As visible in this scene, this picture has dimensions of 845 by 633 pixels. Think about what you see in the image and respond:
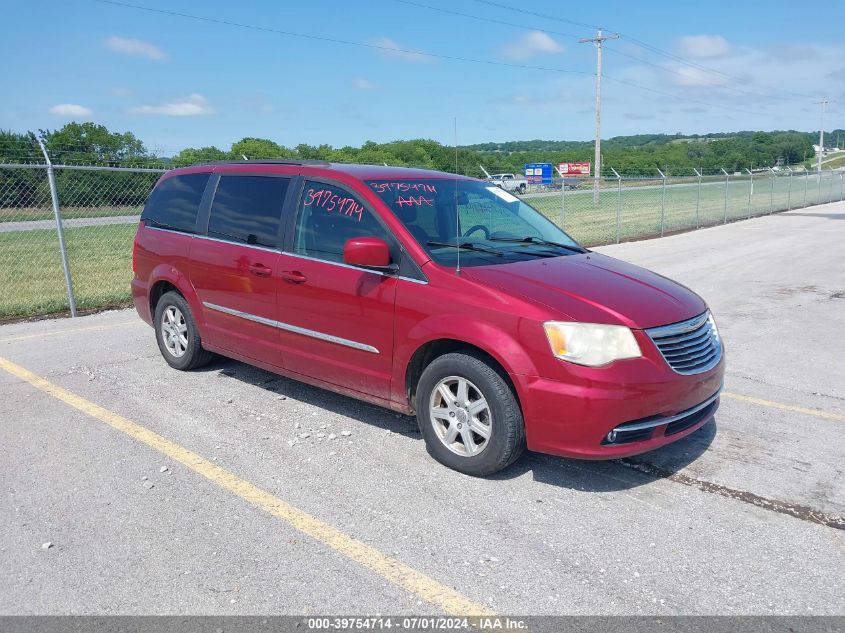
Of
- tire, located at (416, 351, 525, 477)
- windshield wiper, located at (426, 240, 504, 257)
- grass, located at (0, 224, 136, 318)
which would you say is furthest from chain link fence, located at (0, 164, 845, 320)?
tire, located at (416, 351, 525, 477)

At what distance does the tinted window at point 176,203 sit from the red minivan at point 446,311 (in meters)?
0.04

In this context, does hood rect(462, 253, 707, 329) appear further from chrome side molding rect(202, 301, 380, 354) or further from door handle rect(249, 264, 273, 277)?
door handle rect(249, 264, 273, 277)

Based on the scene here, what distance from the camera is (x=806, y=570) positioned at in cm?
316

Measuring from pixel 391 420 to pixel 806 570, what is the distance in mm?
2718

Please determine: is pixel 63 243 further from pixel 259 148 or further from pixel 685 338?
pixel 259 148

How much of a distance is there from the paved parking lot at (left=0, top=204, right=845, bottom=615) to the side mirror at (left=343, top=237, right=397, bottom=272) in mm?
1207

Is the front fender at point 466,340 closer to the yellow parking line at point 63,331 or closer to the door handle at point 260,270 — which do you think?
the door handle at point 260,270

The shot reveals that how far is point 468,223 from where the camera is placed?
488cm

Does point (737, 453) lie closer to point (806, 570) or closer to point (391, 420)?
point (806, 570)

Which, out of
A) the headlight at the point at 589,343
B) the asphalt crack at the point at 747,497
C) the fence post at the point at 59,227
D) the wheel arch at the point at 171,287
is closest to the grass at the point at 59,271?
the fence post at the point at 59,227

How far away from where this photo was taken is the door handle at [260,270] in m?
5.00

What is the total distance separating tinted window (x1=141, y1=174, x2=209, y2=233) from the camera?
589 centimetres

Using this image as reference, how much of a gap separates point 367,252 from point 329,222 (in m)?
0.73

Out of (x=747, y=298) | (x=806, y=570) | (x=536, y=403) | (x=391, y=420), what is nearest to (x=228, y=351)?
(x=391, y=420)
